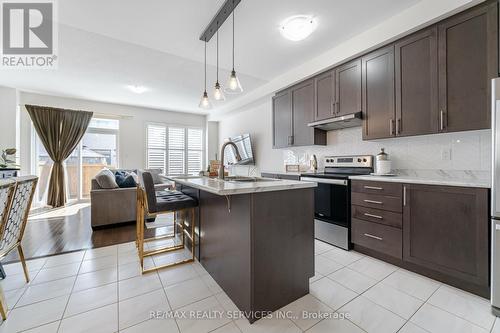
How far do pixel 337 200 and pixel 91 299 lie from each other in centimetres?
267

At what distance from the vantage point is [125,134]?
5898mm

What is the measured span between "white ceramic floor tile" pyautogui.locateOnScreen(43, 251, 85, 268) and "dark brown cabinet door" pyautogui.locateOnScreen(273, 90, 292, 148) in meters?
3.32

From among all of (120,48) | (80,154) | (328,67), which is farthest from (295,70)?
Answer: (80,154)

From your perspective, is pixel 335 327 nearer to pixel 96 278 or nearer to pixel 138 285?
pixel 138 285

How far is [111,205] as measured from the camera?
137 inches

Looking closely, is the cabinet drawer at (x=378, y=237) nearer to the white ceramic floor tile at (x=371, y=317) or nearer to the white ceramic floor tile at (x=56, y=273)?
the white ceramic floor tile at (x=371, y=317)

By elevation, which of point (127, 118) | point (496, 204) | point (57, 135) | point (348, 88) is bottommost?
point (496, 204)

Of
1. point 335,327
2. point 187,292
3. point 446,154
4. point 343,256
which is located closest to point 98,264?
point 187,292

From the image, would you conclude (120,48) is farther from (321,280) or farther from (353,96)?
(321,280)

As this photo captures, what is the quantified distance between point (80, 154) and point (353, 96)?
6456mm

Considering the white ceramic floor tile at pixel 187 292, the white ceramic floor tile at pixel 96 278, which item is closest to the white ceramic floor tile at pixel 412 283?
the white ceramic floor tile at pixel 187 292

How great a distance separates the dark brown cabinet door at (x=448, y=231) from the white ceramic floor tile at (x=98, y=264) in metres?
3.07

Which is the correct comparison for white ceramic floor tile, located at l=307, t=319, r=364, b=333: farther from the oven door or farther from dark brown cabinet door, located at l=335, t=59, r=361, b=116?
dark brown cabinet door, located at l=335, t=59, r=361, b=116

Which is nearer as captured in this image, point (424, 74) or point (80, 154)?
point (424, 74)
